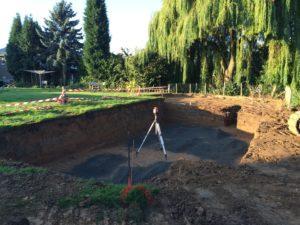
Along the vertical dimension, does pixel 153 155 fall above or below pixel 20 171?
below

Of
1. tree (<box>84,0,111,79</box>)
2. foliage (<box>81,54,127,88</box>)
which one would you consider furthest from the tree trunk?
tree (<box>84,0,111,79</box>)

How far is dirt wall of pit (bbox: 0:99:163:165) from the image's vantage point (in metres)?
14.0

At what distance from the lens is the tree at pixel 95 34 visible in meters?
41.2

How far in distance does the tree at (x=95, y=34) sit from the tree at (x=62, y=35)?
527 cm

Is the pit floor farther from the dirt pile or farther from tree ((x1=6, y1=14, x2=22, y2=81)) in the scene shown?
tree ((x1=6, y1=14, x2=22, y2=81))

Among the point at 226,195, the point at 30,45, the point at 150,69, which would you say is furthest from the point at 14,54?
the point at 226,195

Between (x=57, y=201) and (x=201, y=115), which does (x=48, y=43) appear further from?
(x=57, y=201)

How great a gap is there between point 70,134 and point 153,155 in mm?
3415

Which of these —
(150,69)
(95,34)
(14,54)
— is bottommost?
(150,69)

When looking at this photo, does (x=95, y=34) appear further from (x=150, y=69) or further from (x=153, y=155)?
(x=153, y=155)

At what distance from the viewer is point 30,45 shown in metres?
47.3

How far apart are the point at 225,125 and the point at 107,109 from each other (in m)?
7.19

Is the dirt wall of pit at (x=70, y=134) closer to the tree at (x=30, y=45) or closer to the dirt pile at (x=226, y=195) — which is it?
the dirt pile at (x=226, y=195)

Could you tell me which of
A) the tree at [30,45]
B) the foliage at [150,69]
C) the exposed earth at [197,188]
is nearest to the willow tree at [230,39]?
the foliage at [150,69]
